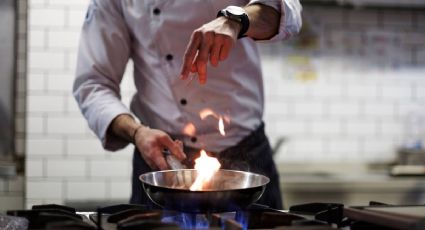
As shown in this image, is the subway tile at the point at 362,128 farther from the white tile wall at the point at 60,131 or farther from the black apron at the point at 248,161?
the black apron at the point at 248,161

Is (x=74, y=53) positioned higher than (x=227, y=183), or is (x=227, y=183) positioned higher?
(x=74, y=53)

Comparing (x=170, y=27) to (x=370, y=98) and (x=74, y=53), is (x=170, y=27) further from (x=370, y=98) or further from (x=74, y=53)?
(x=370, y=98)

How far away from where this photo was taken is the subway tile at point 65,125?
2.92 meters

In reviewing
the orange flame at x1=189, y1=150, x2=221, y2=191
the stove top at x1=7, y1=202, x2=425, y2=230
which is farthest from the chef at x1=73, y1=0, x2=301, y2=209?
the stove top at x1=7, y1=202, x2=425, y2=230

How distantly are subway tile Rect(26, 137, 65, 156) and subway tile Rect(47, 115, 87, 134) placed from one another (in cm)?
5

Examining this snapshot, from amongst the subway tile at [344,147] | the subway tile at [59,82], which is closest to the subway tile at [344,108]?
the subway tile at [344,147]

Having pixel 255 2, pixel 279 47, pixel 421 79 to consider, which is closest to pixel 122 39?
pixel 255 2

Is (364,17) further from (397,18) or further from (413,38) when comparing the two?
(413,38)

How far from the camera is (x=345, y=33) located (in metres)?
3.42

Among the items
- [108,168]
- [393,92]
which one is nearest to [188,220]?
[108,168]

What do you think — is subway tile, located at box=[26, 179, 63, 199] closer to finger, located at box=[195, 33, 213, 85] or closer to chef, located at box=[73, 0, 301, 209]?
chef, located at box=[73, 0, 301, 209]

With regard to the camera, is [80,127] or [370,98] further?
[370,98]

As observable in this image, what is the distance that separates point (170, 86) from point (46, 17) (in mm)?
1305

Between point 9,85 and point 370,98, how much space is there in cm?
200
